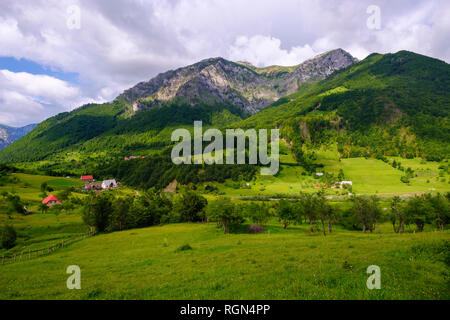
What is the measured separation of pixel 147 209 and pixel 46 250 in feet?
152

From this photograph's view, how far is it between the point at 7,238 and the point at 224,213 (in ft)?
184

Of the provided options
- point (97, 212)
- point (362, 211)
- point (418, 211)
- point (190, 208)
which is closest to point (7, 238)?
point (97, 212)

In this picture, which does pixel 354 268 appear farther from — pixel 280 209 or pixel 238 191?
pixel 238 191

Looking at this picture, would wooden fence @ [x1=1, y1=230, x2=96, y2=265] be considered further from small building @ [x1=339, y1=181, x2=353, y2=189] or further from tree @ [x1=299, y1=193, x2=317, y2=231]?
small building @ [x1=339, y1=181, x2=353, y2=189]

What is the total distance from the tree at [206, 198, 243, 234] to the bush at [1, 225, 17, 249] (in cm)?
5161

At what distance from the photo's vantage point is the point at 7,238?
53.4m

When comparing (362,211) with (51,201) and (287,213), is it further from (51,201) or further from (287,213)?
(51,201)

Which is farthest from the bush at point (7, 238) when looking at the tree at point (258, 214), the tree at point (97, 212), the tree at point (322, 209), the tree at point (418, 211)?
the tree at point (418, 211)

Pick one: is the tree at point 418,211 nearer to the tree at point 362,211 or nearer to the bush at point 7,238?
the tree at point 362,211

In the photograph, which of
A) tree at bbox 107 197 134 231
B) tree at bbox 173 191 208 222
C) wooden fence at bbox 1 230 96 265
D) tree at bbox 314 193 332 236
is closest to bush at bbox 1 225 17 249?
wooden fence at bbox 1 230 96 265

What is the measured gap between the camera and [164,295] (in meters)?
13.8

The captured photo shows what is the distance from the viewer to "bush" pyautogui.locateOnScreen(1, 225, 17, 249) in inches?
2087
